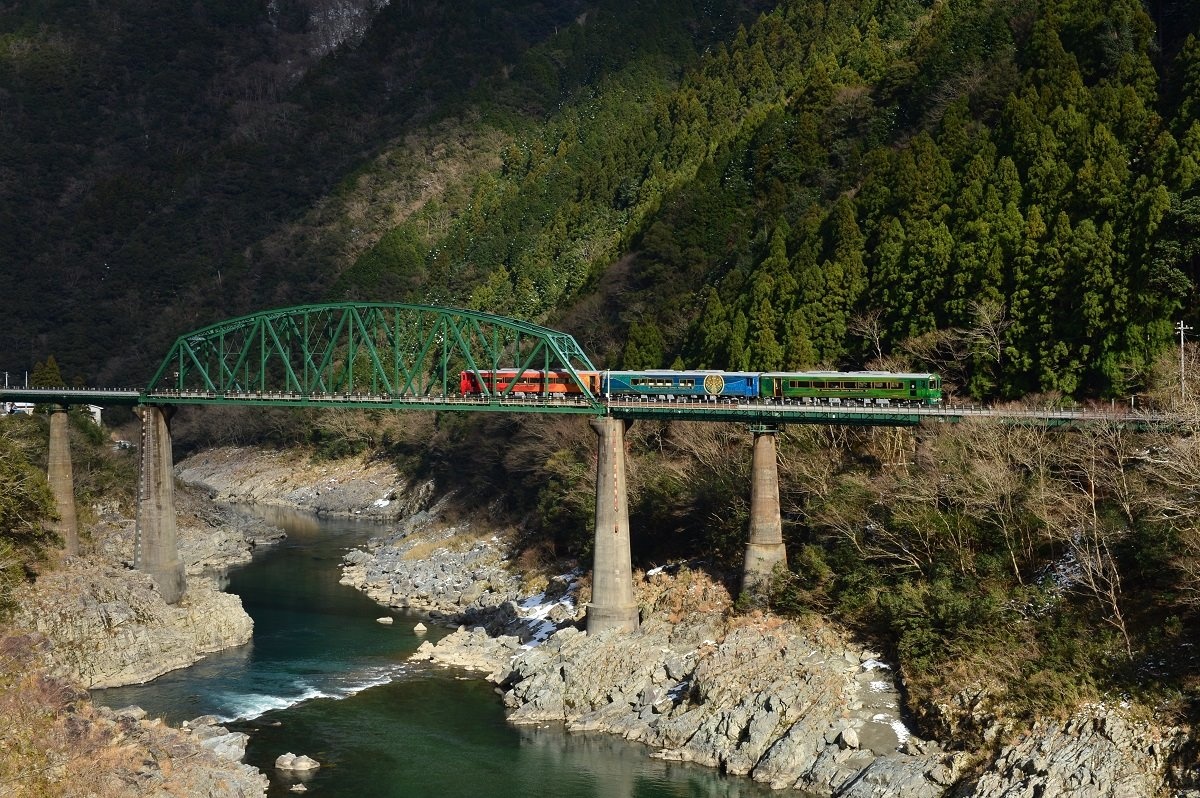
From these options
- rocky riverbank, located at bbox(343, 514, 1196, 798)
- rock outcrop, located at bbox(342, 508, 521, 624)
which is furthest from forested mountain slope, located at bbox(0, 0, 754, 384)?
rocky riverbank, located at bbox(343, 514, 1196, 798)

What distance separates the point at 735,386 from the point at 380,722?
20.5 metres

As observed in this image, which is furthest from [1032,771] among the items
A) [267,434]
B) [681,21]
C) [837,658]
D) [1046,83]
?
[681,21]

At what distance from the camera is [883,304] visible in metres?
60.2

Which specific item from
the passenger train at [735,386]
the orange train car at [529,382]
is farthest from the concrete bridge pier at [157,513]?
the passenger train at [735,386]

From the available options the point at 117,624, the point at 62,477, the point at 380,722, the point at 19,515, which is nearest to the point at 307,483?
the point at 62,477

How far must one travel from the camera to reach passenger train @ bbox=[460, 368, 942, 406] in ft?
171

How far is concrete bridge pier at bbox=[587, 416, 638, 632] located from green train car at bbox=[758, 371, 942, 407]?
22.2 feet

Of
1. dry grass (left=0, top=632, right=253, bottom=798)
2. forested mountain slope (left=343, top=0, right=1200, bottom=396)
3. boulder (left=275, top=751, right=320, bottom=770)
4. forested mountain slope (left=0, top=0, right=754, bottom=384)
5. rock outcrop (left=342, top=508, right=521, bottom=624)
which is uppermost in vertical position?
forested mountain slope (left=0, top=0, right=754, bottom=384)

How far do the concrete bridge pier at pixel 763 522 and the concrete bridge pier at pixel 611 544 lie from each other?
16.4 feet

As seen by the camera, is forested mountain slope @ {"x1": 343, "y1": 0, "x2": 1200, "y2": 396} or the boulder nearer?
the boulder

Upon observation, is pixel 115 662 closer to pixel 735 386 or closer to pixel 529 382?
pixel 529 382

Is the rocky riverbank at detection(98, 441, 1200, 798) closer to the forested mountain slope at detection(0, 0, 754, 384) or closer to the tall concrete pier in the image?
the tall concrete pier

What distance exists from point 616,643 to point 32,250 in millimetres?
133082

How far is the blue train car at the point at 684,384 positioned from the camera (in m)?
55.9
